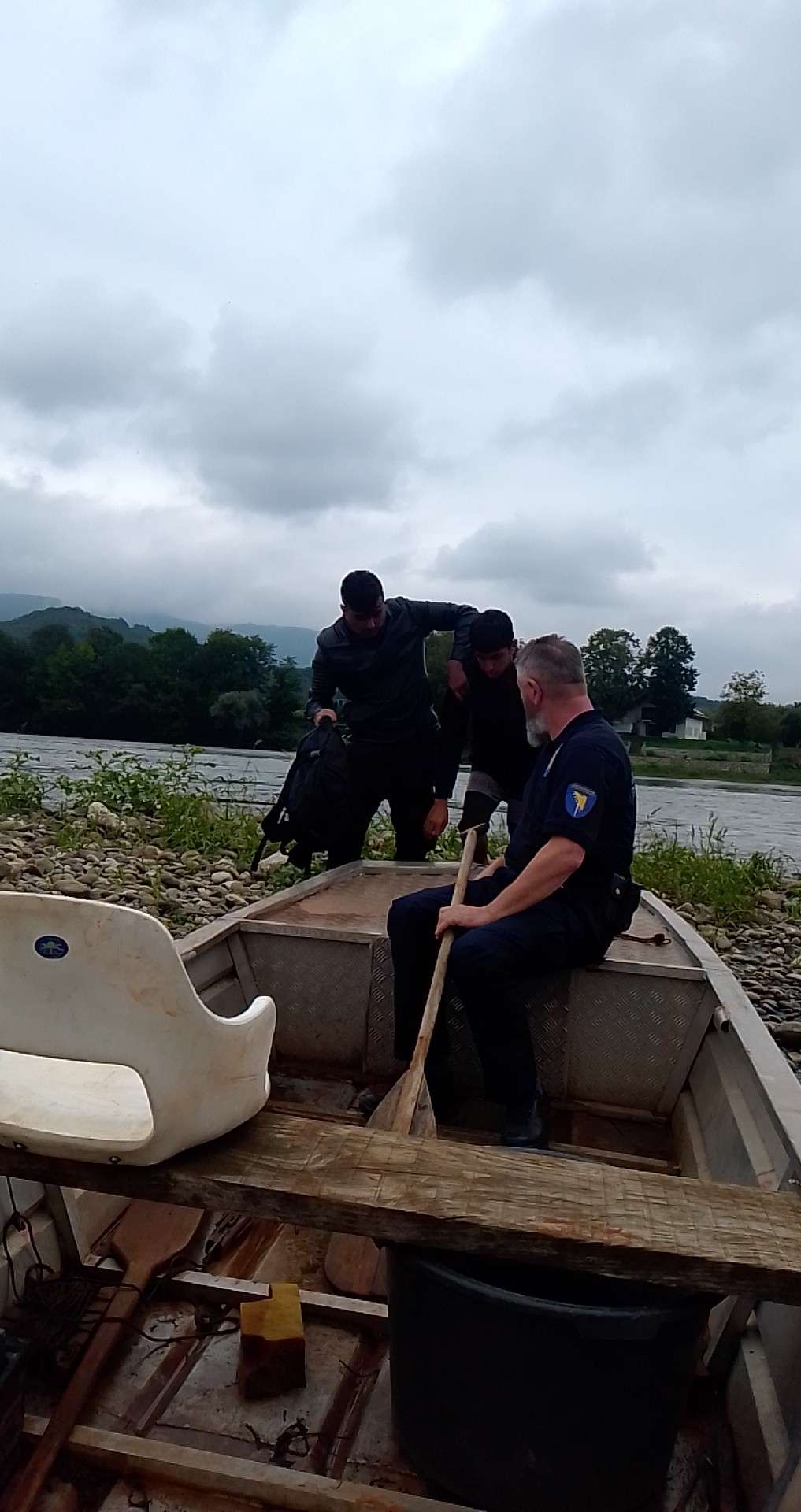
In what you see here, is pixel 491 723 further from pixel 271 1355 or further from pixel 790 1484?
pixel 790 1484

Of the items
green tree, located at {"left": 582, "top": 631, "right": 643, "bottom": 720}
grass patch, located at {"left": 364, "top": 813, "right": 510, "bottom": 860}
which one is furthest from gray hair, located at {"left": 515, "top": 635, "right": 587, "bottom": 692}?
green tree, located at {"left": 582, "top": 631, "right": 643, "bottom": 720}

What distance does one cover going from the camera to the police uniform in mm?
2797

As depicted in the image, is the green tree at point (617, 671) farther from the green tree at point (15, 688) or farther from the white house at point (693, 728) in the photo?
the green tree at point (15, 688)

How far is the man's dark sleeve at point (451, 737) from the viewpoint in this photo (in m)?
4.54

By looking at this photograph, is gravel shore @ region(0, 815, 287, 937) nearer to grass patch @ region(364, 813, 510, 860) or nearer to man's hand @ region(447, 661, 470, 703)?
grass patch @ region(364, 813, 510, 860)

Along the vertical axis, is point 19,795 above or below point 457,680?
below

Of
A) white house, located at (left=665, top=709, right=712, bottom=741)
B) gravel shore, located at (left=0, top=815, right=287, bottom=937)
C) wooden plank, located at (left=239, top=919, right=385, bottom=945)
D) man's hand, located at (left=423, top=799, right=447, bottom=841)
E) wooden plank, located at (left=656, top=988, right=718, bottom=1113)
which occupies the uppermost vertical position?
white house, located at (left=665, top=709, right=712, bottom=741)

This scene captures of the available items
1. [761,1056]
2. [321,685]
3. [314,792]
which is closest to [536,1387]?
[761,1056]

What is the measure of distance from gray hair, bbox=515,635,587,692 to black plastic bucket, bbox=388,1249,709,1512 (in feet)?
5.74

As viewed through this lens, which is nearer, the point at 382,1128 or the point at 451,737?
the point at 382,1128

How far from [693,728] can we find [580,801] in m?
39.7

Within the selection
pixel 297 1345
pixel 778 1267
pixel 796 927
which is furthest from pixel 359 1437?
pixel 796 927

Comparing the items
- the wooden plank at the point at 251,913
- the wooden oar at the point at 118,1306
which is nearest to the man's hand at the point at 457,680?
the wooden plank at the point at 251,913

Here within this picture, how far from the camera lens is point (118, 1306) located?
2.18 meters
